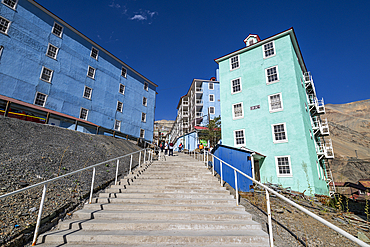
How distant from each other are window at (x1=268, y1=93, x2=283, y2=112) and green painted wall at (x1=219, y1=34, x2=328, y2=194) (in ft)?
1.03

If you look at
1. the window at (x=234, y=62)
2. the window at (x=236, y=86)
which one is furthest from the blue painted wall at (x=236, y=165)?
the window at (x=234, y=62)

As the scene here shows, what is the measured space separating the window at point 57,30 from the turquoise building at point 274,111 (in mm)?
19524

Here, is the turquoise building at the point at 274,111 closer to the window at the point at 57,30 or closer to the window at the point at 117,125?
the window at the point at 117,125

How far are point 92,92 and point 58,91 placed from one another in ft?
13.6

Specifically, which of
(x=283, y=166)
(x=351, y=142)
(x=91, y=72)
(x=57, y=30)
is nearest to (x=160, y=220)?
(x=283, y=166)

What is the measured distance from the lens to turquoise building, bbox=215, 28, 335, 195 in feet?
48.2

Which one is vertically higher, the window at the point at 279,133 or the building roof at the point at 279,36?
the building roof at the point at 279,36

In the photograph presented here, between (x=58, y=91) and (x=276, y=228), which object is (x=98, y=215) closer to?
(x=276, y=228)

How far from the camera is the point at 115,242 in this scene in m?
3.97

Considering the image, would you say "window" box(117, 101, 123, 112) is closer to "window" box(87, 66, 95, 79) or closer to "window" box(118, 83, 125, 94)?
"window" box(118, 83, 125, 94)

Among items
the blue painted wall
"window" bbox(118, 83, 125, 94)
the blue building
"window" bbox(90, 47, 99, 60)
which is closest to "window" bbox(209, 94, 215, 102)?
the blue building

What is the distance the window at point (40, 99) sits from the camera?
701 inches

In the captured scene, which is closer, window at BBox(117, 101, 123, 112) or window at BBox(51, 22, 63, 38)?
window at BBox(51, 22, 63, 38)

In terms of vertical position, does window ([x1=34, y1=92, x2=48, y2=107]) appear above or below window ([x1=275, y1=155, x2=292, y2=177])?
above
